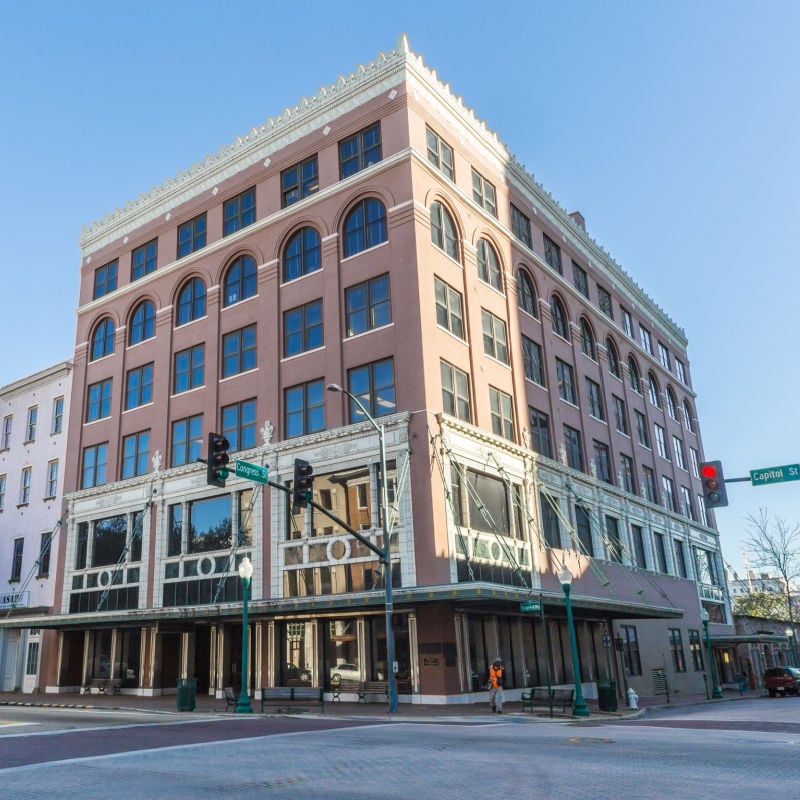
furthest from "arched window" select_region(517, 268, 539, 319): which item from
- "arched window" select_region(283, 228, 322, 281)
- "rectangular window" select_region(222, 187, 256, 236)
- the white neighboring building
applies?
the white neighboring building

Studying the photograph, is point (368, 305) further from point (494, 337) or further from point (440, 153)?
point (440, 153)

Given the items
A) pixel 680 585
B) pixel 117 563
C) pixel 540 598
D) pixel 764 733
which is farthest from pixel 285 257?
pixel 680 585

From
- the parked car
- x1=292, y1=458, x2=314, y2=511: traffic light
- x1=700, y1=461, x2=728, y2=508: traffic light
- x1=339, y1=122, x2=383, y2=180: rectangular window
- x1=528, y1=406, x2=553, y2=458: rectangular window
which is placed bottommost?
the parked car

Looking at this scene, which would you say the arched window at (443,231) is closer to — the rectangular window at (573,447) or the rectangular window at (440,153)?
the rectangular window at (440,153)

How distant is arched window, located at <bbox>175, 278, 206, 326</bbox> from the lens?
4144 centimetres

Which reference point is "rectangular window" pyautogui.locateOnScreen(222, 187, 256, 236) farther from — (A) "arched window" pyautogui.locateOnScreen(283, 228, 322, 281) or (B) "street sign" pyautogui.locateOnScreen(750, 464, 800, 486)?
(B) "street sign" pyautogui.locateOnScreen(750, 464, 800, 486)

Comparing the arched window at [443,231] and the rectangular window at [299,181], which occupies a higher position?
the rectangular window at [299,181]

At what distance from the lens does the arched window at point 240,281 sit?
3950 cm

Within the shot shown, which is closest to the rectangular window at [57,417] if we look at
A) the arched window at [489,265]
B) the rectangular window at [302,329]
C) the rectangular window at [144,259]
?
the rectangular window at [144,259]

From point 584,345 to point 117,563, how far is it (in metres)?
29.1

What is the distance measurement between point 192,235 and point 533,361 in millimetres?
19453

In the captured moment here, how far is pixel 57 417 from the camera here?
1875 inches

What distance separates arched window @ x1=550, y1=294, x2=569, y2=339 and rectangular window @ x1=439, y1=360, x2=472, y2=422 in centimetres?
1241

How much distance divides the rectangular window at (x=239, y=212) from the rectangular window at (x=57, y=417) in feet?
51.2
